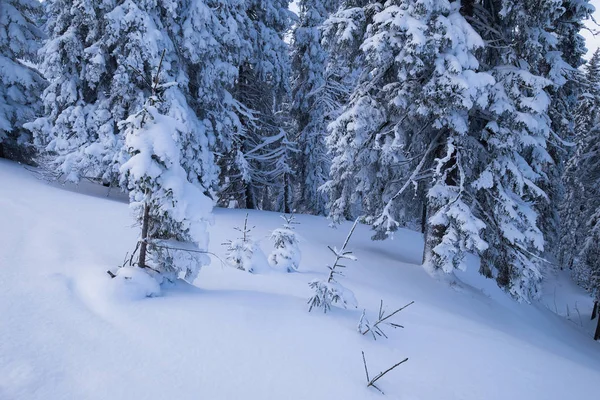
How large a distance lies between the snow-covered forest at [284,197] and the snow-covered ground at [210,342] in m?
0.02

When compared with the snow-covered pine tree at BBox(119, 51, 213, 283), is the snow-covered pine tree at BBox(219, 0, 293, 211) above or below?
above

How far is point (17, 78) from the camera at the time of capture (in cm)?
1152

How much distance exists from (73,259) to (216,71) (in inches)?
336

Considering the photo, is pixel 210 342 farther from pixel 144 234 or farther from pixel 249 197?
pixel 249 197

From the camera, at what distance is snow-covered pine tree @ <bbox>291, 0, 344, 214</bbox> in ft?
51.7

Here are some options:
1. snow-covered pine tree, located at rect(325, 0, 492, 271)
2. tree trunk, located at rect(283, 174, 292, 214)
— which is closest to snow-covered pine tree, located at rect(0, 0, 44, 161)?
tree trunk, located at rect(283, 174, 292, 214)

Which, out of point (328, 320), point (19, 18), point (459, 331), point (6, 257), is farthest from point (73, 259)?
point (19, 18)

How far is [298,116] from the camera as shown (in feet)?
56.5

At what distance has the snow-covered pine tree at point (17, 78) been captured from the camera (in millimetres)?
11438

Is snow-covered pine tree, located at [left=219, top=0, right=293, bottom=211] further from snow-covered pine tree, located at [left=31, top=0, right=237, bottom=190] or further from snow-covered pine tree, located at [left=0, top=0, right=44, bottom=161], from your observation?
snow-covered pine tree, located at [left=0, top=0, right=44, bottom=161]

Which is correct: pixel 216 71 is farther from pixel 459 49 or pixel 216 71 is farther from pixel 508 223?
pixel 508 223

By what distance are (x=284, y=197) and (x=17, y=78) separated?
1081 centimetres

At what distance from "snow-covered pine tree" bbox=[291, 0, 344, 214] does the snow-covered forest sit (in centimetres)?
11

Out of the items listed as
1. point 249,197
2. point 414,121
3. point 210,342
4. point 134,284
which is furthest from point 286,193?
point 210,342
